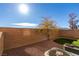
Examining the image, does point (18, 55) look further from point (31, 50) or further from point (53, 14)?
point (53, 14)

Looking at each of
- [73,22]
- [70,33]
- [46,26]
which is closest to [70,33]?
[70,33]

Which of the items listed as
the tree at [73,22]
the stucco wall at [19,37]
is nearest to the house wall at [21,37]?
the stucco wall at [19,37]

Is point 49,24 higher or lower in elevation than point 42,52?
higher

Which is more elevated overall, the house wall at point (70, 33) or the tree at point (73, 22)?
the tree at point (73, 22)

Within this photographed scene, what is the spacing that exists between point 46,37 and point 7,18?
0.56 meters

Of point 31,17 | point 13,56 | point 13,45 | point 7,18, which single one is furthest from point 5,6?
point 13,56

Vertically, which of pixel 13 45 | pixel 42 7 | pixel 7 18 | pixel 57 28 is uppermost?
pixel 42 7

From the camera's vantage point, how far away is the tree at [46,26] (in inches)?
81.7

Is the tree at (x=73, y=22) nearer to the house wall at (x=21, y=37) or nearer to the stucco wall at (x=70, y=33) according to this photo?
the stucco wall at (x=70, y=33)

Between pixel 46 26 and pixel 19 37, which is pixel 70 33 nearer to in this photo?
pixel 46 26

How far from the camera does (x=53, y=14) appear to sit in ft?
6.84

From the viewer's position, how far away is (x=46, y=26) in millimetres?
2076

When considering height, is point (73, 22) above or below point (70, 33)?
above

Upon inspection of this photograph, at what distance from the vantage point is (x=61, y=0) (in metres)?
2.08
